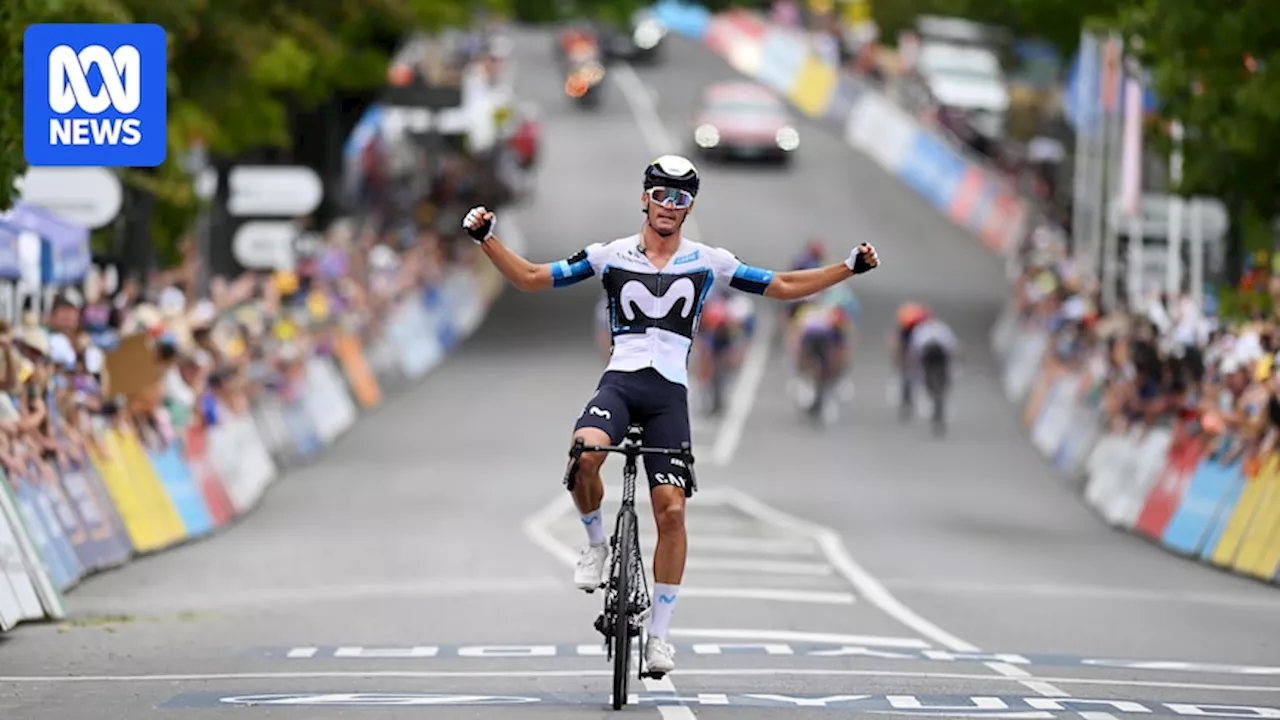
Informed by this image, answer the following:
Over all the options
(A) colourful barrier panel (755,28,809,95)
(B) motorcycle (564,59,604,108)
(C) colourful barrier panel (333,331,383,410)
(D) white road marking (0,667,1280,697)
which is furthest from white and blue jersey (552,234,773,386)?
(A) colourful barrier panel (755,28,809,95)

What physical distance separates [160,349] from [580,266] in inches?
449

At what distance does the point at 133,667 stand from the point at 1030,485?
18324mm

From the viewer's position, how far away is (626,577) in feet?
39.1

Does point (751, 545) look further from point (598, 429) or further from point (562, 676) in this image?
point (598, 429)

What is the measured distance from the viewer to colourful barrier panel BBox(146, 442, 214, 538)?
22.7 metres

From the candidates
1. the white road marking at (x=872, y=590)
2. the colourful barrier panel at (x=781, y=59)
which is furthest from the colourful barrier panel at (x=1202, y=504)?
the colourful barrier panel at (x=781, y=59)

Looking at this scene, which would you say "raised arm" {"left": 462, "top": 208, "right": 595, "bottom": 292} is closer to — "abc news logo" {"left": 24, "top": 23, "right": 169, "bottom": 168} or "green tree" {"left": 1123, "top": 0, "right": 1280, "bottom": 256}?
"abc news logo" {"left": 24, "top": 23, "right": 169, "bottom": 168}

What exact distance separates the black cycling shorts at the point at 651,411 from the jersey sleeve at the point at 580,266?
46cm

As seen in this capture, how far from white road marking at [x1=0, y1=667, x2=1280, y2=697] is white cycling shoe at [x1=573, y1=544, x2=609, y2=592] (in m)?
1.13

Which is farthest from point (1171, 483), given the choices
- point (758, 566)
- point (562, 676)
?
point (562, 676)

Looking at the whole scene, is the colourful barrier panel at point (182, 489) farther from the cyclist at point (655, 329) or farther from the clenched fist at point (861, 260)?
the clenched fist at point (861, 260)

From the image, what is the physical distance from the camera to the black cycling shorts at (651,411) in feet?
40.2

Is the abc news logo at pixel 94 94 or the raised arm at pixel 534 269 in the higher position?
the abc news logo at pixel 94 94

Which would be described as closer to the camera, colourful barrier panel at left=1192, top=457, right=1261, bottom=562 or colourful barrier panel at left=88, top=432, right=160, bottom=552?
colourful barrier panel at left=88, top=432, right=160, bottom=552
